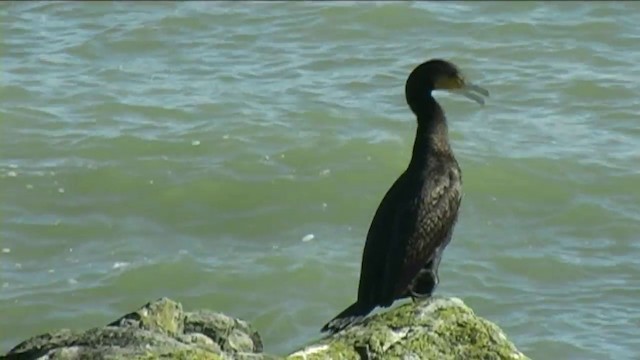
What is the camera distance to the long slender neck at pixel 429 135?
8.13m

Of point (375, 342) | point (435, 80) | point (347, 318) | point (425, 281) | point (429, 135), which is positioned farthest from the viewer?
point (435, 80)

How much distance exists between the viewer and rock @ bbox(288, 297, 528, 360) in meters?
6.21

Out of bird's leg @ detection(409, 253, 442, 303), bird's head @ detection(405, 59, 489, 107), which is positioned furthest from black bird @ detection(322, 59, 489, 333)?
bird's head @ detection(405, 59, 489, 107)

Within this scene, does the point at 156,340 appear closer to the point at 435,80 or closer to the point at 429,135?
the point at 429,135

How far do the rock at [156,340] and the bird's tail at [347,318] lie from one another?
0.41 metres

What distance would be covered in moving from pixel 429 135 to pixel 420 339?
7.03ft

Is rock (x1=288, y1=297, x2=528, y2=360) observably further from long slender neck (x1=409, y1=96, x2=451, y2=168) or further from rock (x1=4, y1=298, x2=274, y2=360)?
long slender neck (x1=409, y1=96, x2=451, y2=168)

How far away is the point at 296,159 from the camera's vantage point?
14477mm

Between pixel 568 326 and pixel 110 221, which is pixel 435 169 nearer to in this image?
pixel 568 326

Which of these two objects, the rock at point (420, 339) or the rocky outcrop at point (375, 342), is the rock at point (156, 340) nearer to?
the rocky outcrop at point (375, 342)

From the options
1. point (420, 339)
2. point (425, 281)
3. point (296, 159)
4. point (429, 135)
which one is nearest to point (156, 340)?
point (420, 339)

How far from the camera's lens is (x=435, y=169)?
26.4ft

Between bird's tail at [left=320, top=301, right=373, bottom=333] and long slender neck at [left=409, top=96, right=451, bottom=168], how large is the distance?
2.89 feet

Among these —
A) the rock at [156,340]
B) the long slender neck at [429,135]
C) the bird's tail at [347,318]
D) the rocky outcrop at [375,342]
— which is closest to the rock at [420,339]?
the rocky outcrop at [375,342]
